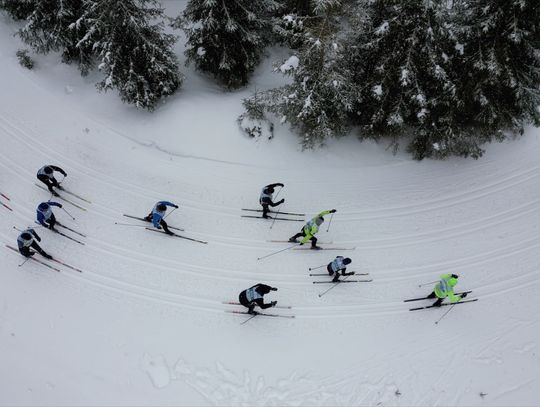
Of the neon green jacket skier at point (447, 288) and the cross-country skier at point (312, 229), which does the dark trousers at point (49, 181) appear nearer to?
the cross-country skier at point (312, 229)

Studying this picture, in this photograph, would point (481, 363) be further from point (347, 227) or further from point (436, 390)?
point (347, 227)

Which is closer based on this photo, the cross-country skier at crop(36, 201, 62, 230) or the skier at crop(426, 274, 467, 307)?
the skier at crop(426, 274, 467, 307)

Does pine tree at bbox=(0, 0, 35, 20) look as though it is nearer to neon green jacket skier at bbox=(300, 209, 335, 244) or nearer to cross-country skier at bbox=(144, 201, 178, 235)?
cross-country skier at bbox=(144, 201, 178, 235)

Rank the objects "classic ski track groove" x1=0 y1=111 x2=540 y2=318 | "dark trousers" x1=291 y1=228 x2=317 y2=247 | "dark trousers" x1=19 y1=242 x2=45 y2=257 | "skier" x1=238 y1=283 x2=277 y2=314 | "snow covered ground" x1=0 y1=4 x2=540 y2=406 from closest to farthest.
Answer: "snow covered ground" x1=0 y1=4 x2=540 y2=406
"skier" x1=238 y1=283 x2=277 y2=314
"dark trousers" x1=19 y1=242 x2=45 y2=257
"classic ski track groove" x1=0 y1=111 x2=540 y2=318
"dark trousers" x1=291 y1=228 x2=317 y2=247

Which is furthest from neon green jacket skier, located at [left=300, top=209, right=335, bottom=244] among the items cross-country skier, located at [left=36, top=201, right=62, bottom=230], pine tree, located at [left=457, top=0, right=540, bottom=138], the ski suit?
cross-country skier, located at [left=36, top=201, right=62, bottom=230]

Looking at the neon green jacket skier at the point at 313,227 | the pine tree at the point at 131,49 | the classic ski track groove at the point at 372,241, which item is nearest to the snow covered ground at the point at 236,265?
the classic ski track groove at the point at 372,241

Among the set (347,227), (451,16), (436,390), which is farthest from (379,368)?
(451,16)
